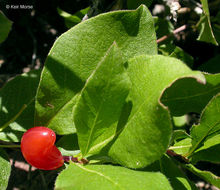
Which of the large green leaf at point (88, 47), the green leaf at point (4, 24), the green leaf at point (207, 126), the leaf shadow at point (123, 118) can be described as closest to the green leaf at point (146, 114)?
the leaf shadow at point (123, 118)

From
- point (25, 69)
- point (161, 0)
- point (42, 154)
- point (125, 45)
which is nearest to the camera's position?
point (42, 154)

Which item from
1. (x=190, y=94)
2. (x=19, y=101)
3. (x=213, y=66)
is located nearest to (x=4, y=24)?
(x=19, y=101)

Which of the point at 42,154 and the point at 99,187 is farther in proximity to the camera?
the point at 42,154

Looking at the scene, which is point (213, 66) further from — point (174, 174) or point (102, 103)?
point (102, 103)

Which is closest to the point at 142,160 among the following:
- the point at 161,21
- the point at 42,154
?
the point at 42,154

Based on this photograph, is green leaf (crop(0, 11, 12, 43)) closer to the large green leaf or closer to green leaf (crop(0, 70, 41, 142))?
the large green leaf

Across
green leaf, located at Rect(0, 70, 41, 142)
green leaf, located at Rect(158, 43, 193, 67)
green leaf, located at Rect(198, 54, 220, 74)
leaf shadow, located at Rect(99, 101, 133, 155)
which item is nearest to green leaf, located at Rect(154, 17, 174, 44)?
green leaf, located at Rect(158, 43, 193, 67)

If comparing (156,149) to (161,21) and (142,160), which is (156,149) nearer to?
(142,160)
